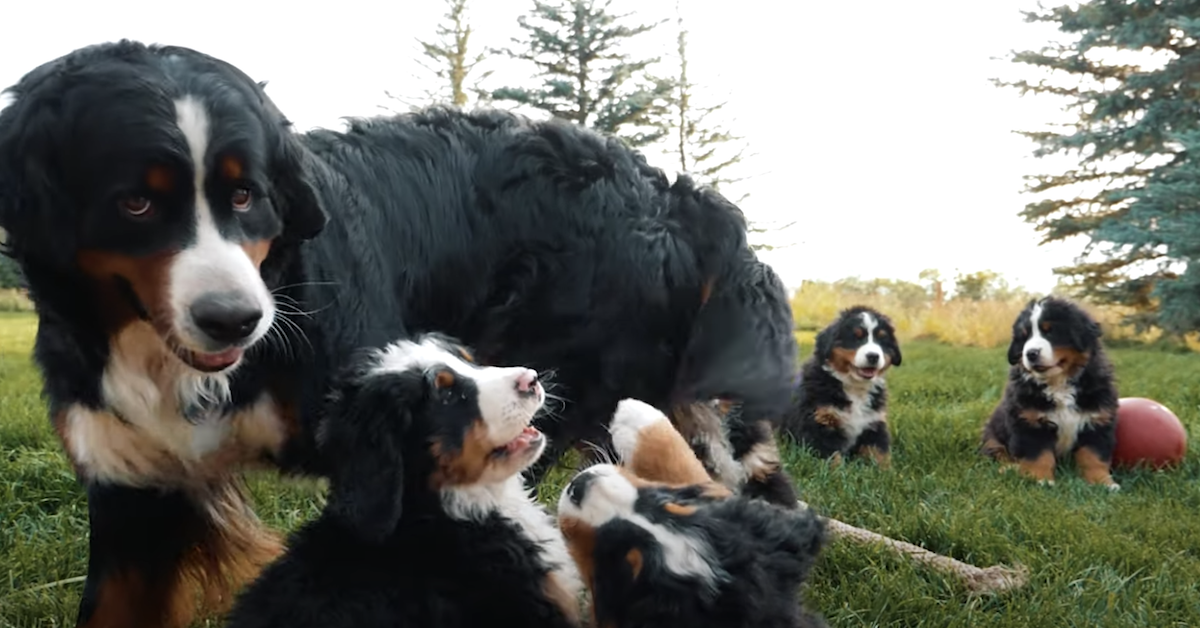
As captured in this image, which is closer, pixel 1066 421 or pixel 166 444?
pixel 166 444

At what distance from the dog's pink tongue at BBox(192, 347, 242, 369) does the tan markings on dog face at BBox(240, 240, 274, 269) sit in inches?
7.6

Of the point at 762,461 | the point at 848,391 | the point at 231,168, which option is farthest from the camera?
the point at 848,391

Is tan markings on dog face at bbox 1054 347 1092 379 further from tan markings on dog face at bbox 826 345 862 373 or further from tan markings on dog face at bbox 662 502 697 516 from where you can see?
tan markings on dog face at bbox 662 502 697 516

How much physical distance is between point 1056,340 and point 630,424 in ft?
12.3

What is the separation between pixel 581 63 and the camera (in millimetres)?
18516

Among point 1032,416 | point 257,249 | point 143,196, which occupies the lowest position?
point 1032,416

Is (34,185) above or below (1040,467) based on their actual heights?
above

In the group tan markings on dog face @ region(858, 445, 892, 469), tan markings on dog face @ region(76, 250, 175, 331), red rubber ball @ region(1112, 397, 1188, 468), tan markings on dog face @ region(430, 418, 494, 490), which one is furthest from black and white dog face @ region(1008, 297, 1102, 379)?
tan markings on dog face @ region(76, 250, 175, 331)

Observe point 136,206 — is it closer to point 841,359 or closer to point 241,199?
point 241,199

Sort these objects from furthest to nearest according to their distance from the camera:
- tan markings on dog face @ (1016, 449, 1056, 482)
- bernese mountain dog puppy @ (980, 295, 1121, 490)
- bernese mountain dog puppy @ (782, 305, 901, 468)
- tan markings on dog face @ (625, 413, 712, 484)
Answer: bernese mountain dog puppy @ (782, 305, 901, 468)
bernese mountain dog puppy @ (980, 295, 1121, 490)
tan markings on dog face @ (1016, 449, 1056, 482)
tan markings on dog face @ (625, 413, 712, 484)

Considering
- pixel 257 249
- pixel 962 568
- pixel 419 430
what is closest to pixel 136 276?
pixel 257 249

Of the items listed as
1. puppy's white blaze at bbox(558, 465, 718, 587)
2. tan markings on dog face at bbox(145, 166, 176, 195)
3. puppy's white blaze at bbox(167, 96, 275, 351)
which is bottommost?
puppy's white blaze at bbox(558, 465, 718, 587)

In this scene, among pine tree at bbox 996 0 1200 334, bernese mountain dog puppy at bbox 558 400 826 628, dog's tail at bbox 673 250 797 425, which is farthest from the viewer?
pine tree at bbox 996 0 1200 334

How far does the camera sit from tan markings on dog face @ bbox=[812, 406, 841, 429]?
5930 millimetres
